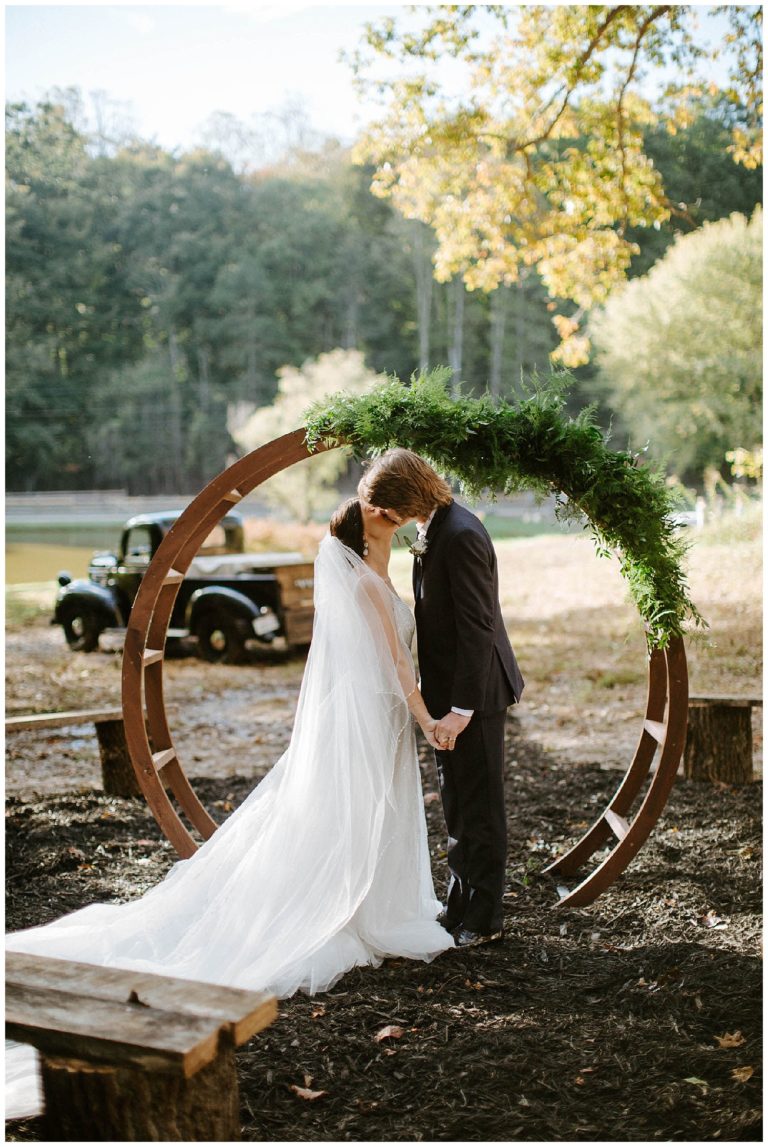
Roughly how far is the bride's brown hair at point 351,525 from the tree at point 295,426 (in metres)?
13.4

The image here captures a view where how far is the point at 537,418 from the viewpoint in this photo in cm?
427

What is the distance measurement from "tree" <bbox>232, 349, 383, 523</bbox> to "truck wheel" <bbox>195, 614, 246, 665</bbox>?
242 inches

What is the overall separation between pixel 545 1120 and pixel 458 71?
1062 centimetres

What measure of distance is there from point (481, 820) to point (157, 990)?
185 centimetres

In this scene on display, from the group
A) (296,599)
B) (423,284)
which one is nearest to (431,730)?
(296,599)

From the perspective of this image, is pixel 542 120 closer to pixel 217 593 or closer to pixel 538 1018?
pixel 217 593

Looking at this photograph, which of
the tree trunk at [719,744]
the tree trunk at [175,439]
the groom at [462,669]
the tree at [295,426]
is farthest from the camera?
the tree trunk at [175,439]

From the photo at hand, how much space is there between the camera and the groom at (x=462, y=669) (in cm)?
404

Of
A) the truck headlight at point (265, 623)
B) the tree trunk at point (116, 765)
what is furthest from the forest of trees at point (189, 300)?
the tree trunk at point (116, 765)

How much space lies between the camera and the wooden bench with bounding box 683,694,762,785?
20.9ft

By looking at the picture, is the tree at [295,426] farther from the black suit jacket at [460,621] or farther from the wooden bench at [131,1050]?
the wooden bench at [131,1050]

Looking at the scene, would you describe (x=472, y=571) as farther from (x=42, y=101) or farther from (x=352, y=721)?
(x=42, y=101)

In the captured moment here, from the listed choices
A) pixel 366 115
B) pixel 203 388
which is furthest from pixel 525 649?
pixel 203 388

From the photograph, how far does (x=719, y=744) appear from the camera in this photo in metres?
6.46
